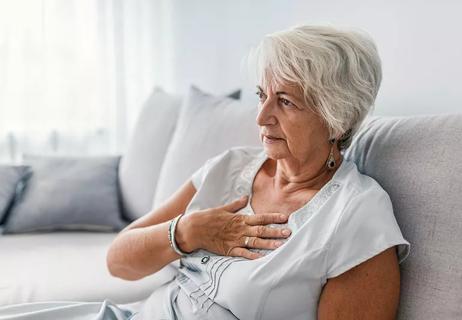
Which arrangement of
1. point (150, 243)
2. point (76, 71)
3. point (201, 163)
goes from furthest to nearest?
1. point (76, 71)
2. point (201, 163)
3. point (150, 243)

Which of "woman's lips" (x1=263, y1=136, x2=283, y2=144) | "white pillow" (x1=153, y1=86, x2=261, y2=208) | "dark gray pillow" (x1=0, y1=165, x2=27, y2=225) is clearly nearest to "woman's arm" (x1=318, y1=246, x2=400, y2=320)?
"woman's lips" (x1=263, y1=136, x2=283, y2=144)

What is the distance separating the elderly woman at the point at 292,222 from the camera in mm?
1124

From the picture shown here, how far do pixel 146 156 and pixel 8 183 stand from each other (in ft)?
1.74

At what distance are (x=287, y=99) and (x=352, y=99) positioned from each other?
0.44 feet

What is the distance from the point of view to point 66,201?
7.59ft

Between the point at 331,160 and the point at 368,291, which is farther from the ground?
the point at 331,160

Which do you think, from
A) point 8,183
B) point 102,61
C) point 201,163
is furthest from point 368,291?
point 102,61

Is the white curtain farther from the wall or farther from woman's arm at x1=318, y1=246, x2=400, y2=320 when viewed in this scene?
woman's arm at x1=318, y1=246, x2=400, y2=320

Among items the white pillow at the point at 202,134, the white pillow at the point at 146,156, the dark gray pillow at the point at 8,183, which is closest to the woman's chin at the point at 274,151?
the white pillow at the point at 202,134

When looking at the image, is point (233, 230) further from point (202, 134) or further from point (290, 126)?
point (202, 134)

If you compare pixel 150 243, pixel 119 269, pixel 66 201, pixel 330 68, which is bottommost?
pixel 66 201

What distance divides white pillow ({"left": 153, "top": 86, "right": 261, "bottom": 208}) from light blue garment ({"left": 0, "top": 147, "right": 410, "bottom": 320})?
1.85 ft

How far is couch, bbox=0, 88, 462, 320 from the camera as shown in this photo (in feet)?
3.67

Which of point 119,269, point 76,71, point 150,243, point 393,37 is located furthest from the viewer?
point 76,71
